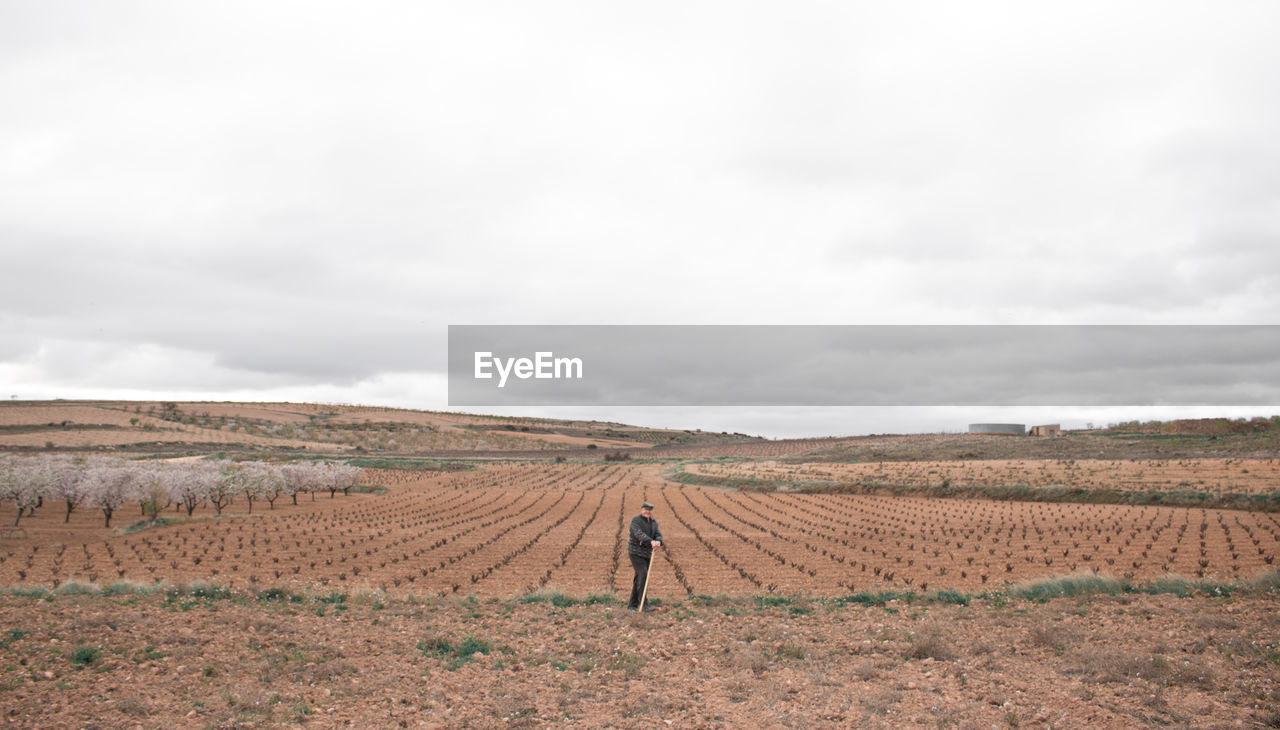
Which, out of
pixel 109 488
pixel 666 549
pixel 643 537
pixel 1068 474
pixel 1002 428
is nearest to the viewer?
pixel 643 537

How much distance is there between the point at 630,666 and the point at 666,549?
50.1 feet

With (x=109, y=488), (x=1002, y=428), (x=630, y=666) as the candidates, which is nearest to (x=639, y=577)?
(x=630, y=666)

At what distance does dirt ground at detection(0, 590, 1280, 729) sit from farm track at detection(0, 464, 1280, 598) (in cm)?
443

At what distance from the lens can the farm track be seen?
1958cm

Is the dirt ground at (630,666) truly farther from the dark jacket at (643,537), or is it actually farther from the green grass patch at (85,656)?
the dark jacket at (643,537)

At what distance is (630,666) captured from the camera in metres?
10.3

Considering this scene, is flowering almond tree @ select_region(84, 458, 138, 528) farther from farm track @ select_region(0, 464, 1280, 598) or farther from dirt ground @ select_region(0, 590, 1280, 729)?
dirt ground @ select_region(0, 590, 1280, 729)

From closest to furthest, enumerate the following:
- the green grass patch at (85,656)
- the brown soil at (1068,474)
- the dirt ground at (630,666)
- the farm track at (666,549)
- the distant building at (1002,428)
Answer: the dirt ground at (630,666), the green grass patch at (85,656), the farm track at (666,549), the brown soil at (1068,474), the distant building at (1002,428)

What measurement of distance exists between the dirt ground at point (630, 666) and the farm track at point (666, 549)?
4.43 meters

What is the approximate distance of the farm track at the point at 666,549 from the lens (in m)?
19.6

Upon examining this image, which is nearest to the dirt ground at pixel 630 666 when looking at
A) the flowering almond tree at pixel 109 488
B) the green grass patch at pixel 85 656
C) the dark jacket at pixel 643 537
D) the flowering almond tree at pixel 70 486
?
the green grass patch at pixel 85 656

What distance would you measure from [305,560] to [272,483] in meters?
21.9

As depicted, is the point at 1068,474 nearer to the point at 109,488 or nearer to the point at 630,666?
the point at 630,666

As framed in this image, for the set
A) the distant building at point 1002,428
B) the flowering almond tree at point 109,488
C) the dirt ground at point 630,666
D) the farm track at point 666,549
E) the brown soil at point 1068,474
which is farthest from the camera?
the distant building at point 1002,428
